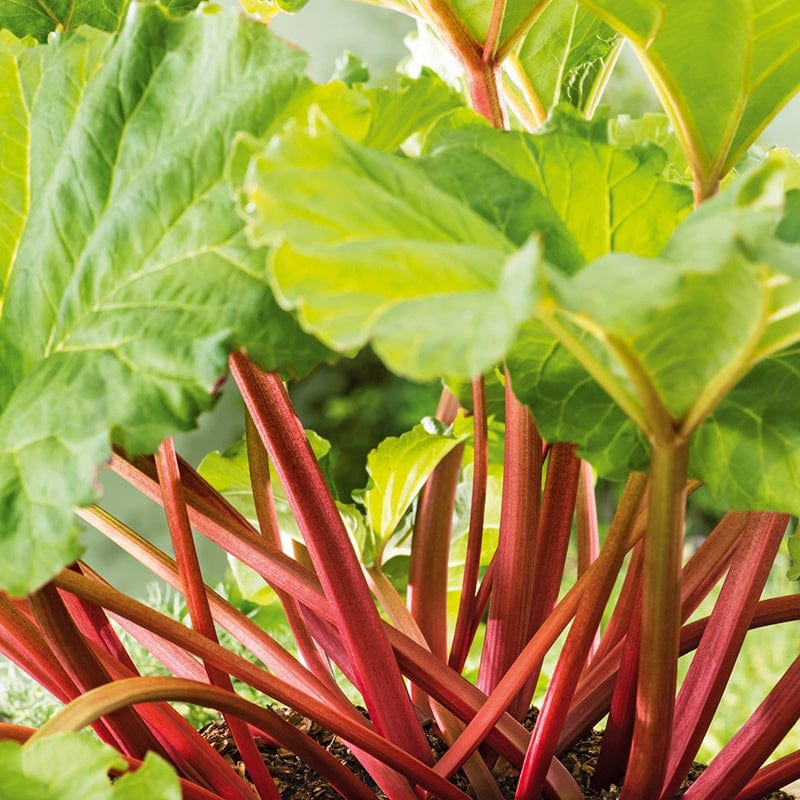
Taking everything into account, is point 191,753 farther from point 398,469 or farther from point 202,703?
point 398,469

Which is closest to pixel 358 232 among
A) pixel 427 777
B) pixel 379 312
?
pixel 379 312

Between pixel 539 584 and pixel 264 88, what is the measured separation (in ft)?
1.16

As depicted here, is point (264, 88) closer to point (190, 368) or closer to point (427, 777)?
point (190, 368)

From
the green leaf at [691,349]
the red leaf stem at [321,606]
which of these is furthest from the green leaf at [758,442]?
the red leaf stem at [321,606]

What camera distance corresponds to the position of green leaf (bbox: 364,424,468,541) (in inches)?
25.7

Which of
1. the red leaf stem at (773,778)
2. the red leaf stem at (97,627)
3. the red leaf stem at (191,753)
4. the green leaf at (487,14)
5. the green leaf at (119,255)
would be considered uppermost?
Result: the green leaf at (487,14)

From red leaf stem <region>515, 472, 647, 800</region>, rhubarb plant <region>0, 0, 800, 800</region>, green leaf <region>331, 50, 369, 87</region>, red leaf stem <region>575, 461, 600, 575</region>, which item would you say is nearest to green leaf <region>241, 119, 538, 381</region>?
rhubarb plant <region>0, 0, 800, 800</region>

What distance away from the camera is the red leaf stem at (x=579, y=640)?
1.55ft

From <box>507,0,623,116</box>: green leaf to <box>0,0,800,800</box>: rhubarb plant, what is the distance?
10 cm

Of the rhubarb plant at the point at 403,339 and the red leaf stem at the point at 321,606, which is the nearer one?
the rhubarb plant at the point at 403,339

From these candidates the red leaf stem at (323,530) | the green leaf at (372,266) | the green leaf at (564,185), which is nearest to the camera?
the green leaf at (372,266)

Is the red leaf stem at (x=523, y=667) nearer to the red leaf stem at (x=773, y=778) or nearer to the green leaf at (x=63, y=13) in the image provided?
the red leaf stem at (x=773, y=778)

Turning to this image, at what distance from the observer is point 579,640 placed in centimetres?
48

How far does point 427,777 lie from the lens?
0.46 m
